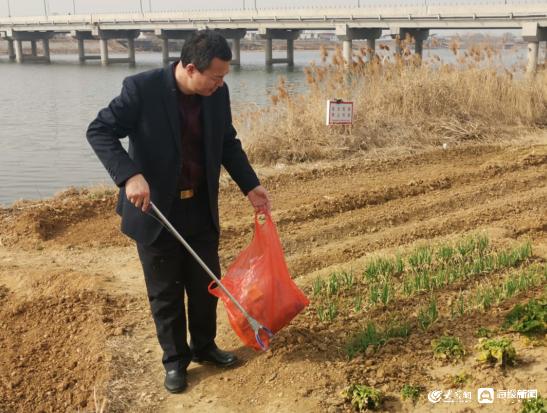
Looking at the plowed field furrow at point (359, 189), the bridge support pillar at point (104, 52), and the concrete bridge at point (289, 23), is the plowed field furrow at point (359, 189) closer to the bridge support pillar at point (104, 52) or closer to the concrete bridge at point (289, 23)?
the concrete bridge at point (289, 23)

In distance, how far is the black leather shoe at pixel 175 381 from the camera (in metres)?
3.69

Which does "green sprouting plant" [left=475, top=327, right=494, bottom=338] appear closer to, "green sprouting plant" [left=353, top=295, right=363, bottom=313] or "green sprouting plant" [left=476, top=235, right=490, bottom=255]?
"green sprouting plant" [left=353, top=295, right=363, bottom=313]

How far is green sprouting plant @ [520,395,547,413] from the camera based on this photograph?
9.79 ft

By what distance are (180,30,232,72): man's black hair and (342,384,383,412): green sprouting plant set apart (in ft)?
5.90

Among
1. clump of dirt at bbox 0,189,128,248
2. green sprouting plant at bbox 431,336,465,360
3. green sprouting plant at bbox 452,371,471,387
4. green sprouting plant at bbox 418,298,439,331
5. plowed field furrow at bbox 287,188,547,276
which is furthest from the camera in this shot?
clump of dirt at bbox 0,189,128,248

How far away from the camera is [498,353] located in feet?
11.3

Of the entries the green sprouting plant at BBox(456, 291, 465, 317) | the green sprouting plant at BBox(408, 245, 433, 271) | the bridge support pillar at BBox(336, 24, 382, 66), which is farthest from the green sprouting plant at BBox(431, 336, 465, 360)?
the bridge support pillar at BBox(336, 24, 382, 66)

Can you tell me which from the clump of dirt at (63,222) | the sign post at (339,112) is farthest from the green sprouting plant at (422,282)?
the sign post at (339,112)

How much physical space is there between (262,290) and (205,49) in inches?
54.9

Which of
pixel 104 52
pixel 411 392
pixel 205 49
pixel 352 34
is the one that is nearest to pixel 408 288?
pixel 411 392

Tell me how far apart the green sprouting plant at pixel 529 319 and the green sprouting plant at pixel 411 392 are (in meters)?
0.77

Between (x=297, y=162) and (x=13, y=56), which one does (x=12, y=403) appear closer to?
(x=297, y=162)

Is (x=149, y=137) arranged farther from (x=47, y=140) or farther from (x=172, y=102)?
(x=47, y=140)

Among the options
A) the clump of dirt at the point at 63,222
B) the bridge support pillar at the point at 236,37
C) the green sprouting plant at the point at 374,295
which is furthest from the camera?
the bridge support pillar at the point at 236,37
